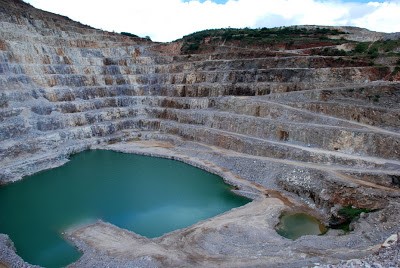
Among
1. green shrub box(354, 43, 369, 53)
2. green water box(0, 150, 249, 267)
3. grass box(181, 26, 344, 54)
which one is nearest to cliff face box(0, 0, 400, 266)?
grass box(181, 26, 344, 54)

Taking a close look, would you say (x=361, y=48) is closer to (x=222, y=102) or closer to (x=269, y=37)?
(x=269, y=37)

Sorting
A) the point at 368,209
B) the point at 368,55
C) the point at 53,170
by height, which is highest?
the point at 368,55

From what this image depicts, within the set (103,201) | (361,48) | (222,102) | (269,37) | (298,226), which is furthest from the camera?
(269,37)

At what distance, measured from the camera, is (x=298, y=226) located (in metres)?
27.2

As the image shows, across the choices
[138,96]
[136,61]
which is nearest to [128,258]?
[138,96]

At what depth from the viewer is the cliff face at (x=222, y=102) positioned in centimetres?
3356

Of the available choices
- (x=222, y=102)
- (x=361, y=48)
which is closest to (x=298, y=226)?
(x=222, y=102)

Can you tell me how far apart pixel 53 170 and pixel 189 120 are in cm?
1940

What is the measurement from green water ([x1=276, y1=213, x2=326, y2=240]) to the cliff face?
2.06 metres

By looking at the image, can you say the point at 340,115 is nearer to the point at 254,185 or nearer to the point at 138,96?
the point at 254,185

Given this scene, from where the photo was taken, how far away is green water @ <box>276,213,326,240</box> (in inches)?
1024

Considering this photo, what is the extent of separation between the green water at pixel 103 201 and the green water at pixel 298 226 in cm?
498

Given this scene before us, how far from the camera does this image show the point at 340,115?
40.2 m

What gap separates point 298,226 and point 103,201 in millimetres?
16386
